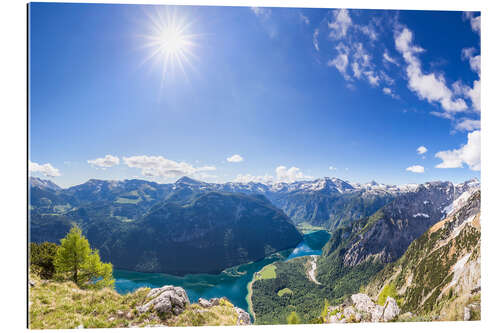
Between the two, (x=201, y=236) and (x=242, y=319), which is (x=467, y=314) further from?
(x=201, y=236)

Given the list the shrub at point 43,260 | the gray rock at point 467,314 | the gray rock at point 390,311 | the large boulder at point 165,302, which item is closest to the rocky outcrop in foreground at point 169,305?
the large boulder at point 165,302

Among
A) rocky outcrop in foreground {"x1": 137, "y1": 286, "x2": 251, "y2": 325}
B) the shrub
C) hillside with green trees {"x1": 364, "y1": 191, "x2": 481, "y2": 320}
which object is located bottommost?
hillside with green trees {"x1": 364, "y1": 191, "x2": 481, "y2": 320}

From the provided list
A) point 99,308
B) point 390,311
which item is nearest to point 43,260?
point 99,308

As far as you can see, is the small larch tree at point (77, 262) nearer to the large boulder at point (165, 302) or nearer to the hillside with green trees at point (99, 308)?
the hillside with green trees at point (99, 308)

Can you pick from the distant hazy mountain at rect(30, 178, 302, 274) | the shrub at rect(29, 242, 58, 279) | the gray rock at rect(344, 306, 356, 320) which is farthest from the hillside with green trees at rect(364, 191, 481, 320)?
the distant hazy mountain at rect(30, 178, 302, 274)

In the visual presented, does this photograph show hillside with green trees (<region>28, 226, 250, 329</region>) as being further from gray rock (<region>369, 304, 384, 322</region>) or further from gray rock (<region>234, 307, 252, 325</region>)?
gray rock (<region>369, 304, 384, 322</region>)
